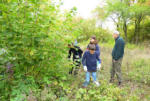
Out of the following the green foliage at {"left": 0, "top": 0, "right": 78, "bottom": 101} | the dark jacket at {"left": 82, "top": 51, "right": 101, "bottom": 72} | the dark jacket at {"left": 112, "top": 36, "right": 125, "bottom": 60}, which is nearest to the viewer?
the green foliage at {"left": 0, "top": 0, "right": 78, "bottom": 101}

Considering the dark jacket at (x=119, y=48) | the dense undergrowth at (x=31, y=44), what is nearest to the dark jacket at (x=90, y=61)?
the dark jacket at (x=119, y=48)

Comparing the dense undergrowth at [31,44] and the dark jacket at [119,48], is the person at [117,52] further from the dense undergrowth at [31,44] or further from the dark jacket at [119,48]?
the dense undergrowth at [31,44]

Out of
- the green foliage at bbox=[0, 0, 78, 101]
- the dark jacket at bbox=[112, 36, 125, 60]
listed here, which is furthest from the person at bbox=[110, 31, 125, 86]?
the green foliage at bbox=[0, 0, 78, 101]

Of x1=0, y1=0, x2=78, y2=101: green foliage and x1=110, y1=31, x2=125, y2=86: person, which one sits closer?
x1=0, y1=0, x2=78, y2=101: green foliage

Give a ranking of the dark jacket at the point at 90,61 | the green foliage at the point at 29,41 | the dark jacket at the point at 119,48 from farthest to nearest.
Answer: the dark jacket at the point at 119,48, the dark jacket at the point at 90,61, the green foliage at the point at 29,41

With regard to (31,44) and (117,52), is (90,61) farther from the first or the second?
(31,44)

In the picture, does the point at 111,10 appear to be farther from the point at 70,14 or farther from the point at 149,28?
the point at 70,14

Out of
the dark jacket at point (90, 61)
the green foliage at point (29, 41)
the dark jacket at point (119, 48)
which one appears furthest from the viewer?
the dark jacket at point (119, 48)

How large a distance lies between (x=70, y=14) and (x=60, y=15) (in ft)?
0.70

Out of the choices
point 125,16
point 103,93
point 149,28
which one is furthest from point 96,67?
point 149,28

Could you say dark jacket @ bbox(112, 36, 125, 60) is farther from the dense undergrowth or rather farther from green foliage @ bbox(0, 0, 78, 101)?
green foliage @ bbox(0, 0, 78, 101)

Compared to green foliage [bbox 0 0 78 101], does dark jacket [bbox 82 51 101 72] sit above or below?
below

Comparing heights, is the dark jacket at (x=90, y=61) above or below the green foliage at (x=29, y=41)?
below

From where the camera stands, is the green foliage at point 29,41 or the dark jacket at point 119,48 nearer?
the green foliage at point 29,41
